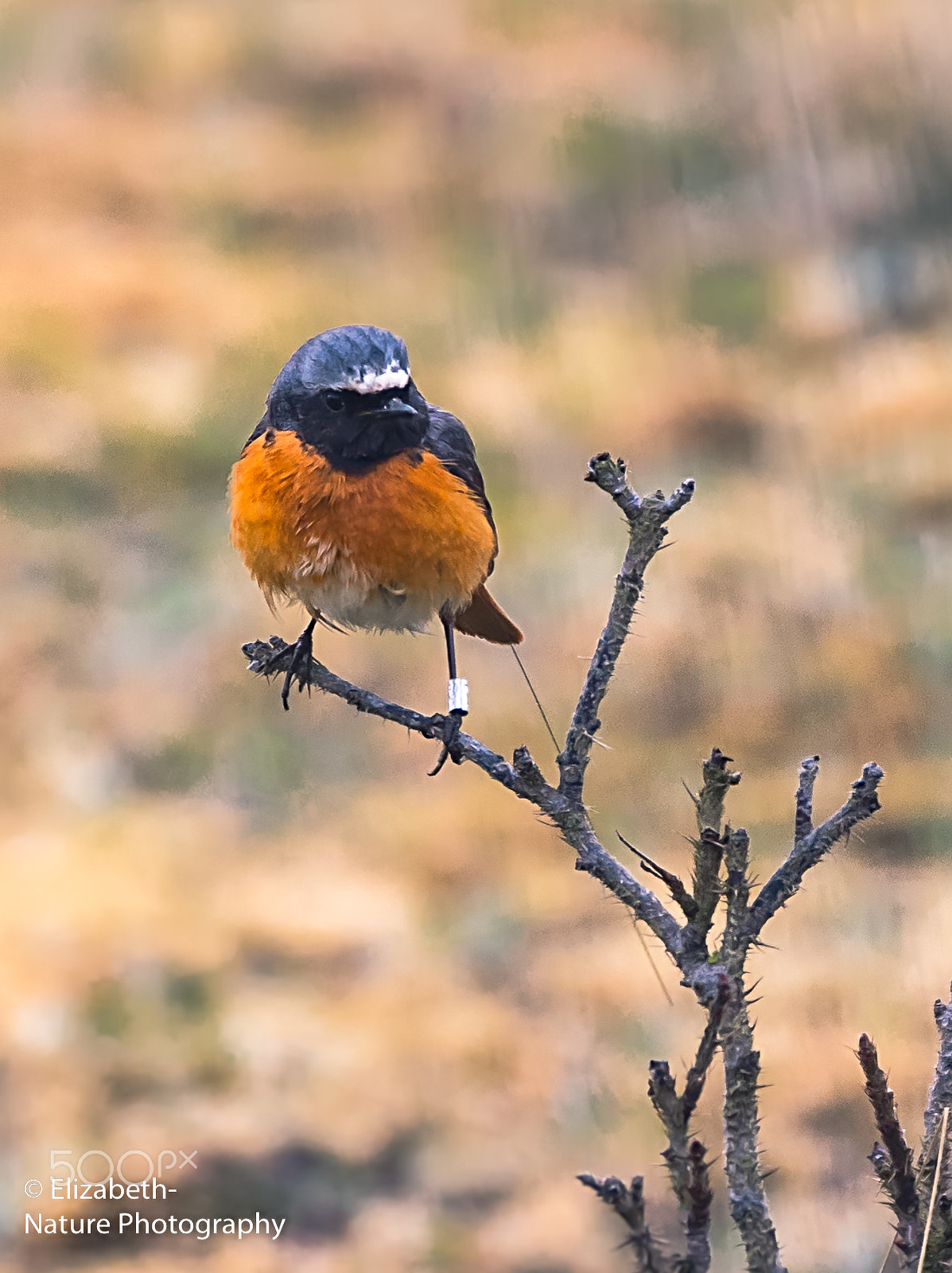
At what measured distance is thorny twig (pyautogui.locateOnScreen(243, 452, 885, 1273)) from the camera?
77.5 inches

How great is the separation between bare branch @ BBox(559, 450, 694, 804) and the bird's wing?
66.5 inches

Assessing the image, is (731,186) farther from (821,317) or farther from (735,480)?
(735,480)

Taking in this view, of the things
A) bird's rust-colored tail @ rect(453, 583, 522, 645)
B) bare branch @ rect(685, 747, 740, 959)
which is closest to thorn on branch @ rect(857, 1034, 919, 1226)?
bare branch @ rect(685, 747, 740, 959)

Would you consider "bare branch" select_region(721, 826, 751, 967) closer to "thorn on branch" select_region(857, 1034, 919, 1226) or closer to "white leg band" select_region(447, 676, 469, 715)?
"thorn on branch" select_region(857, 1034, 919, 1226)

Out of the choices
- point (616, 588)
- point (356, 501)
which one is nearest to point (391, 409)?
point (356, 501)

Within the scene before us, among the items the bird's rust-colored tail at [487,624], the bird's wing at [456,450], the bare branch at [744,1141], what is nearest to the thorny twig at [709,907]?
the bare branch at [744,1141]

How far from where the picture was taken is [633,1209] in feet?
6.51

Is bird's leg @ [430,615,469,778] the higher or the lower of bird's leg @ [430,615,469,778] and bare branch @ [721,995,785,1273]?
the higher

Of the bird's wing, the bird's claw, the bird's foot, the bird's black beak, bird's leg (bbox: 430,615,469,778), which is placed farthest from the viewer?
the bird's wing

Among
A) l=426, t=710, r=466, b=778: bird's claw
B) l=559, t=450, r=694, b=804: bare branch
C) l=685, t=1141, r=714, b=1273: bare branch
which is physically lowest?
l=685, t=1141, r=714, b=1273: bare branch

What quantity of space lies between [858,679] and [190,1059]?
4.08 metres

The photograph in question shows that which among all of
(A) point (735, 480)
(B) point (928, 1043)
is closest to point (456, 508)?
(B) point (928, 1043)

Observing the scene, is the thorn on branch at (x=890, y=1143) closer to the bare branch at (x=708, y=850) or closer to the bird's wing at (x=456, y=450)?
the bare branch at (x=708, y=850)

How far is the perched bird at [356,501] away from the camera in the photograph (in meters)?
3.61
